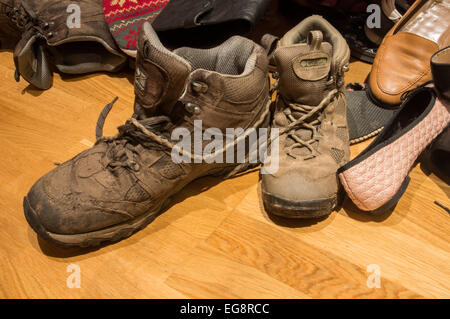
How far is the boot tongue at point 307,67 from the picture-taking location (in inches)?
29.3

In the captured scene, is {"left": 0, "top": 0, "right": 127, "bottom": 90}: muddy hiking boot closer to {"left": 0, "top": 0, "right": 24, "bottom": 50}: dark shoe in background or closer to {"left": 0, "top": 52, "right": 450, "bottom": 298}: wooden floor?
{"left": 0, "top": 0, "right": 24, "bottom": 50}: dark shoe in background

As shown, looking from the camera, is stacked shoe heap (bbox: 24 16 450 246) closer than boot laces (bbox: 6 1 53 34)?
Yes

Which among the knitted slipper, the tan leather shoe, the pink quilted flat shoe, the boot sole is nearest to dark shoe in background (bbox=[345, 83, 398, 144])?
the tan leather shoe

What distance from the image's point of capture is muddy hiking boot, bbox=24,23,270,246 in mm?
651

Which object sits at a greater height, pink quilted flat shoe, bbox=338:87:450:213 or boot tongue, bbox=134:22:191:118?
boot tongue, bbox=134:22:191:118

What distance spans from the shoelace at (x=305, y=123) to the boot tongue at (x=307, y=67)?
0.02m

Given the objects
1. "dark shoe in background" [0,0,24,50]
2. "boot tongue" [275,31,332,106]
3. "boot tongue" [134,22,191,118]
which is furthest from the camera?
"dark shoe in background" [0,0,24,50]

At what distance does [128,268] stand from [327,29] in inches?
27.1

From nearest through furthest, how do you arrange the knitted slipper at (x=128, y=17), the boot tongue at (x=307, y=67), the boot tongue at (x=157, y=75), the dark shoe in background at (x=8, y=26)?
the boot tongue at (x=157, y=75) → the boot tongue at (x=307, y=67) → the knitted slipper at (x=128, y=17) → the dark shoe in background at (x=8, y=26)

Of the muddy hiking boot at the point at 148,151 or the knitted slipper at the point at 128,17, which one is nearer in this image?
the muddy hiking boot at the point at 148,151

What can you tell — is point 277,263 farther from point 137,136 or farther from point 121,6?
point 121,6

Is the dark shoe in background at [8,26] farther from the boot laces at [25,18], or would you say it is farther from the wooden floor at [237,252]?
the wooden floor at [237,252]

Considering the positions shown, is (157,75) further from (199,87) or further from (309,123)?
(309,123)

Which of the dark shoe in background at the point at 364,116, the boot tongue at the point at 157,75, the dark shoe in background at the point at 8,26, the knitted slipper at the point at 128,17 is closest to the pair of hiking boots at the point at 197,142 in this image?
the boot tongue at the point at 157,75
